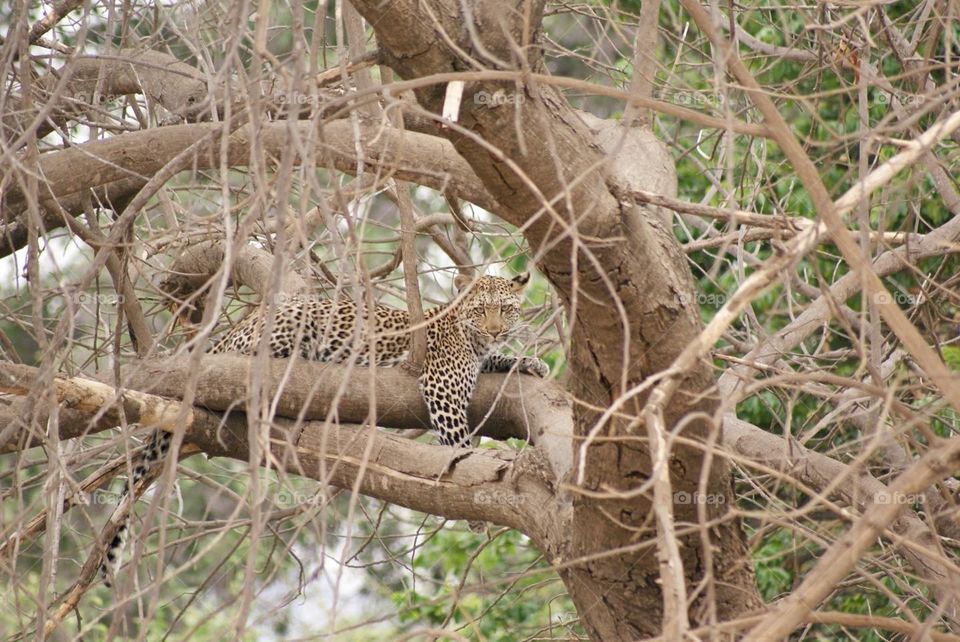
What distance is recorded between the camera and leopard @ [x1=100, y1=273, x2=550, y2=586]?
5845 mm

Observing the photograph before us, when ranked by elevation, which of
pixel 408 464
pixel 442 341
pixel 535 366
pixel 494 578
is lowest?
pixel 494 578

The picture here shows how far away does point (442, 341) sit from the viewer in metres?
6.39

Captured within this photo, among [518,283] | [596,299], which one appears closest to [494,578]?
[518,283]

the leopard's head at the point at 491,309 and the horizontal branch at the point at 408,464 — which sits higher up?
the horizontal branch at the point at 408,464

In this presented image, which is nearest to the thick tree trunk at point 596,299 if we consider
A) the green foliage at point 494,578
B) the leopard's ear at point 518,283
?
the leopard's ear at point 518,283

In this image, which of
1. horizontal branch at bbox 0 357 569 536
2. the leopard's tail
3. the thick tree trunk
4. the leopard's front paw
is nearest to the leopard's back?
the leopard's front paw

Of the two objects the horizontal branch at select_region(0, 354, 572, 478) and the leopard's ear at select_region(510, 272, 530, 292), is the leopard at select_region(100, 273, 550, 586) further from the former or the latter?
the horizontal branch at select_region(0, 354, 572, 478)

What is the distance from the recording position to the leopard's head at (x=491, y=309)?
257 inches

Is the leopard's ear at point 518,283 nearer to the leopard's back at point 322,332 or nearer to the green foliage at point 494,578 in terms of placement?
the leopard's back at point 322,332

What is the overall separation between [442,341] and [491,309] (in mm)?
363

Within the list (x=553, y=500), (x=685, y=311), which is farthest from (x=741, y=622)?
(x=553, y=500)

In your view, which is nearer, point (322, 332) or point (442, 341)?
point (322, 332)

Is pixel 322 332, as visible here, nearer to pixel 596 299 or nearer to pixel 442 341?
pixel 442 341

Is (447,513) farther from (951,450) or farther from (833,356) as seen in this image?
(951,450)
